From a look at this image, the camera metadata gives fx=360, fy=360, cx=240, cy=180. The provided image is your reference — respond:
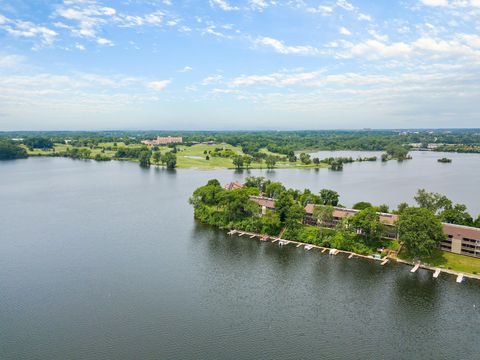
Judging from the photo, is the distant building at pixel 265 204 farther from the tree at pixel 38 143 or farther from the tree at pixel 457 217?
the tree at pixel 38 143

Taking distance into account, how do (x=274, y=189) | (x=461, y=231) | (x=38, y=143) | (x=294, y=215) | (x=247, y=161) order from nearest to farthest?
(x=461, y=231) < (x=294, y=215) < (x=274, y=189) < (x=247, y=161) < (x=38, y=143)

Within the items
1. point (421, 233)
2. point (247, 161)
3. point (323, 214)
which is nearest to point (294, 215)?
point (323, 214)

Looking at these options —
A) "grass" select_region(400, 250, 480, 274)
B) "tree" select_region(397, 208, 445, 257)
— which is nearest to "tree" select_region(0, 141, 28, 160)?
"tree" select_region(397, 208, 445, 257)

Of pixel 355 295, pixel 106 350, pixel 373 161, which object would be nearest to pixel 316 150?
pixel 373 161

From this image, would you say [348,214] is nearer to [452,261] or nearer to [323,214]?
[323,214]

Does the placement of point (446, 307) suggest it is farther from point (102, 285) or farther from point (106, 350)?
point (102, 285)
